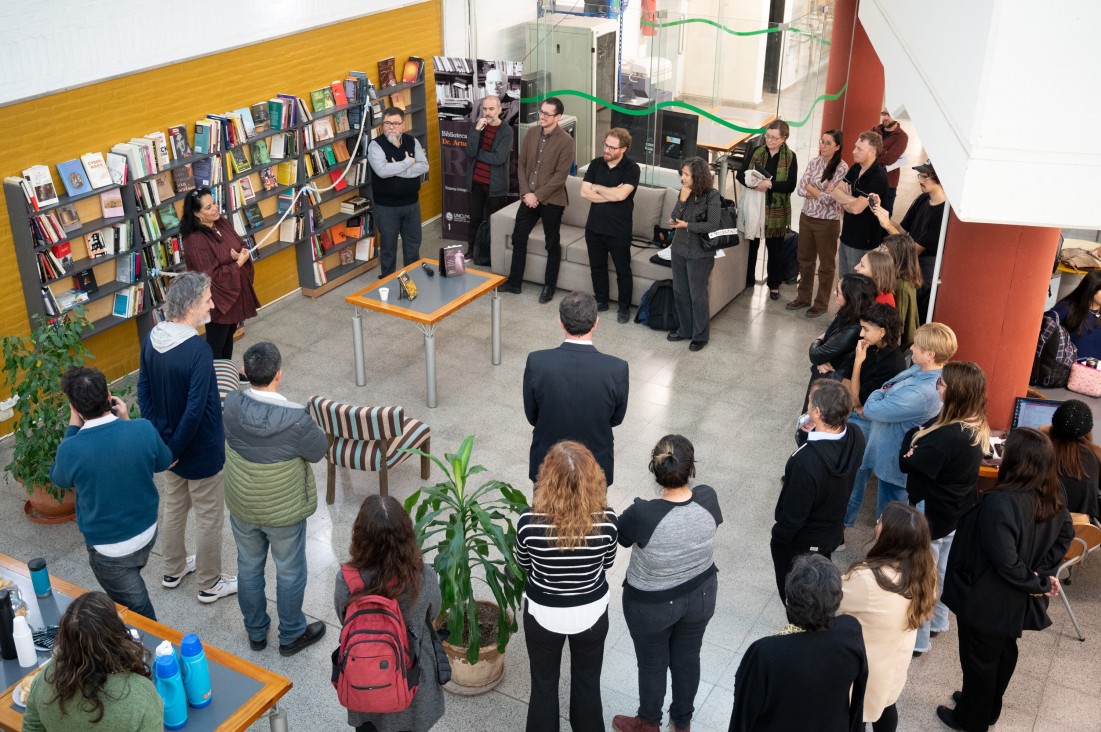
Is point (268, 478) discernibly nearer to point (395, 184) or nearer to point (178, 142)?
point (178, 142)

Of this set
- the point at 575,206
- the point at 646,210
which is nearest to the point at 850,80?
the point at 646,210

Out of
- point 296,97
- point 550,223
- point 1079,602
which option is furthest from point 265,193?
point 1079,602

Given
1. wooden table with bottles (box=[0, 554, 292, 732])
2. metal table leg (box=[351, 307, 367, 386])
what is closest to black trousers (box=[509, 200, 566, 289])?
metal table leg (box=[351, 307, 367, 386])

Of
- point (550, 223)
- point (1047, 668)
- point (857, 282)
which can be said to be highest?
point (857, 282)

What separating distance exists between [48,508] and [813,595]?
503 cm

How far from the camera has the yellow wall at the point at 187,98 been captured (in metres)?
7.11

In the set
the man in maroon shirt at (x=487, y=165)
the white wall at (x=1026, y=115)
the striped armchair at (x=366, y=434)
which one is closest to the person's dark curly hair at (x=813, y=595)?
the white wall at (x=1026, y=115)

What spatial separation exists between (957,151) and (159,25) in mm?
5961

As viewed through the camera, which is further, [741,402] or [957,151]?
[741,402]

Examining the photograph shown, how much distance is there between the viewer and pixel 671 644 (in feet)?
14.9

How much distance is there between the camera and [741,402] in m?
7.97

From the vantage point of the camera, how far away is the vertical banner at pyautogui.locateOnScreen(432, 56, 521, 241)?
1034 centimetres

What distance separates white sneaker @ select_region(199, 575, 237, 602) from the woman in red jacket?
242 cm

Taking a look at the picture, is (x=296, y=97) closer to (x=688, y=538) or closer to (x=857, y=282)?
(x=857, y=282)
